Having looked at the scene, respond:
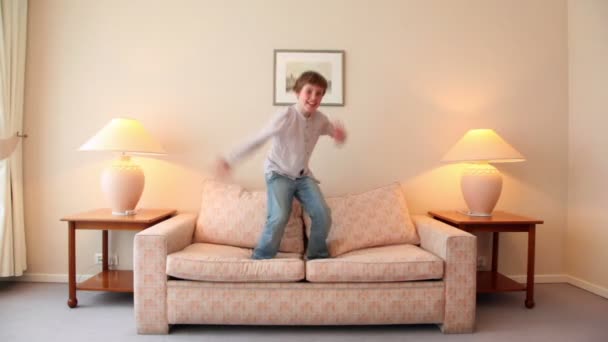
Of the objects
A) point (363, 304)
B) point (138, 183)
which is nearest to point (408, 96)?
point (363, 304)

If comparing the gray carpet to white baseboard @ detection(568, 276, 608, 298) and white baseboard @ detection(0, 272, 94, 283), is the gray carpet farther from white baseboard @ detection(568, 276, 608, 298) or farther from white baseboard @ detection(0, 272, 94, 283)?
white baseboard @ detection(0, 272, 94, 283)

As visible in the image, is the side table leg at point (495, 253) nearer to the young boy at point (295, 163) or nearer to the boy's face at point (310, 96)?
the young boy at point (295, 163)

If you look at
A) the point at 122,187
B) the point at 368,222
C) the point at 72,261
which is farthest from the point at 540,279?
the point at 72,261

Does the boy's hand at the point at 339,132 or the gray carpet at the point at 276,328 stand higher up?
the boy's hand at the point at 339,132

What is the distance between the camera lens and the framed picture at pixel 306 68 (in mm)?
2869

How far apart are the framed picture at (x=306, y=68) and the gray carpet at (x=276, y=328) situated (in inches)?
65.9

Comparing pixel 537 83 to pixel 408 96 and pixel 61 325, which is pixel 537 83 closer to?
pixel 408 96

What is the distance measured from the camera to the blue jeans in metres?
2.19

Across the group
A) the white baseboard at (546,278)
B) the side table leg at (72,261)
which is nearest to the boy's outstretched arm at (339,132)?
the side table leg at (72,261)

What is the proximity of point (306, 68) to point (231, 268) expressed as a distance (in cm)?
166

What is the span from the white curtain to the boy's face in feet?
7.09

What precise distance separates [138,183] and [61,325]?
3.10ft

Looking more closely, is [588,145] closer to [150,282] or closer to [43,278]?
[150,282]

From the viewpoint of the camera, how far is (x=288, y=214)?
224 centimetres
